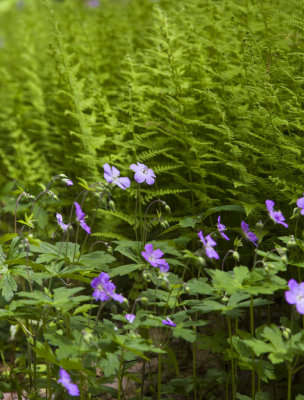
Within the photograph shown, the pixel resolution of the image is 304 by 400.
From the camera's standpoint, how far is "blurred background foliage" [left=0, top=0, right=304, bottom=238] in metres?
2.40

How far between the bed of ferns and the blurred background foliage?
0.01 m

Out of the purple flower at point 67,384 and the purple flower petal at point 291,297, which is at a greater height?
the purple flower petal at point 291,297

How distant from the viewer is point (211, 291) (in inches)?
74.0

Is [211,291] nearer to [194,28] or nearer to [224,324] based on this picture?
[224,324]

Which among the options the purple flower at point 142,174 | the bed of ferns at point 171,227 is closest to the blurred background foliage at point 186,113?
the bed of ferns at point 171,227

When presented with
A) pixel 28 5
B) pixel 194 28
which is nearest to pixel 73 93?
pixel 194 28

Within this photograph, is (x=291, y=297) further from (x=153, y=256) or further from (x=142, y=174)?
(x=142, y=174)

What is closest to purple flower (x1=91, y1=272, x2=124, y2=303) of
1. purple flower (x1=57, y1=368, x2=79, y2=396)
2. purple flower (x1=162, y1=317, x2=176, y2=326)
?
purple flower (x1=162, y1=317, x2=176, y2=326)

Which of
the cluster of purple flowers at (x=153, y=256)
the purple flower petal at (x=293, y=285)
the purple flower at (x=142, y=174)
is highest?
the purple flower at (x=142, y=174)

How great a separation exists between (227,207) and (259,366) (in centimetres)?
73

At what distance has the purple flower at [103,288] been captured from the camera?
5.82ft

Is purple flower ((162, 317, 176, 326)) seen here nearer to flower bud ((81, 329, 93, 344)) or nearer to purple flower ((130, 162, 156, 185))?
flower bud ((81, 329, 93, 344))

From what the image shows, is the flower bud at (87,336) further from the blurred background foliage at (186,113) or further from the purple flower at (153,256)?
the blurred background foliage at (186,113)

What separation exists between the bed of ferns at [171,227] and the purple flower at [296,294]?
72 millimetres
